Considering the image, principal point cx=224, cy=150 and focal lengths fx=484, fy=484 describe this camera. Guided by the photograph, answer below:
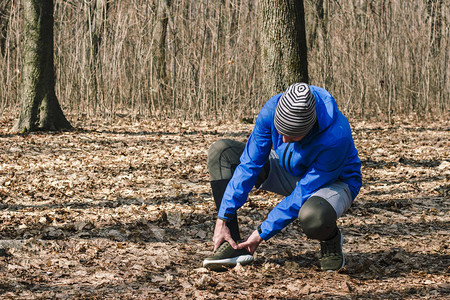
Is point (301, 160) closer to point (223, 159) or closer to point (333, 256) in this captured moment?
point (223, 159)

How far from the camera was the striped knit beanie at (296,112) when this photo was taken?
2045mm

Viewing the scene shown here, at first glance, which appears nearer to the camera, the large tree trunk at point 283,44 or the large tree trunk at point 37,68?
the large tree trunk at point 283,44

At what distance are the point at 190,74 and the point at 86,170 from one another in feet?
11.9

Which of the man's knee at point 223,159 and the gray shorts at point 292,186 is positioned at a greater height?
the man's knee at point 223,159

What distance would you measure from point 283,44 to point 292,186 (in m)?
2.37

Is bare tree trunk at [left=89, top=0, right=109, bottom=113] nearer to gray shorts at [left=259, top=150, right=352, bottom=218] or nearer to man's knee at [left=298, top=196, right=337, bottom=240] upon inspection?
gray shorts at [left=259, top=150, right=352, bottom=218]

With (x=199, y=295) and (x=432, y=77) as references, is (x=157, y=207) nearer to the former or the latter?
(x=199, y=295)

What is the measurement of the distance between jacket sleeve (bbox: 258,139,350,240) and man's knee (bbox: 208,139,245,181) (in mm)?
404

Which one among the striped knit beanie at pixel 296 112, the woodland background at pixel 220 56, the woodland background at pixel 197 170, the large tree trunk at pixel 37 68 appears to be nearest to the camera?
the striped knit beanie at pixel 296 112

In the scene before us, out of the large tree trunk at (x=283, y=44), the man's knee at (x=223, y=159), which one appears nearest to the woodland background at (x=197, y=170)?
the man's knee at (x=223, y=159)

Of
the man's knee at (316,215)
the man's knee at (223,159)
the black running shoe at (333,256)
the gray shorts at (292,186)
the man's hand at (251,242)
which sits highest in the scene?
the man's knee at (223,159)

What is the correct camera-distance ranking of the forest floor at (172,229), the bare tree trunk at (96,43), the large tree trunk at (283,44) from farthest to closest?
the bare tree trunk at (96,43) → the large tree trunk at (283,44) → the forest floor at (172,229)

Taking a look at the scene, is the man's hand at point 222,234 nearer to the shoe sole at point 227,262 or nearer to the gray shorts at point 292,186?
the shoe sole at point 227,262

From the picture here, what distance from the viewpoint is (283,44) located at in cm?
468
